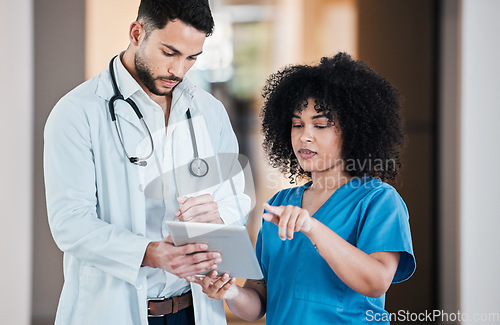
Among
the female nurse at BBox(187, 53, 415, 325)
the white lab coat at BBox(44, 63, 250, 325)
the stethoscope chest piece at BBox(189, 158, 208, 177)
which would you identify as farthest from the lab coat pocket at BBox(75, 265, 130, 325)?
the stethoscope chest piece at BBox(189, 158, 208, 177)

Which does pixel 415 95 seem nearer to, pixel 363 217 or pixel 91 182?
pixel 363 217

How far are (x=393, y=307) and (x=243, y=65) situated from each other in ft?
5.96

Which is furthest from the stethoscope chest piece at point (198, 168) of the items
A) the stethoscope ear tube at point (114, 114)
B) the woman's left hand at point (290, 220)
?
the woman's left hand at point (290, 220)

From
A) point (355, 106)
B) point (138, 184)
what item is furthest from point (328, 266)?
point (138, 184)

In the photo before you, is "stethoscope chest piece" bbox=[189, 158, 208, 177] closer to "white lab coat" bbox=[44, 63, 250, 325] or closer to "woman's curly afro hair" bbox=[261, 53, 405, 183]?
"white lab coat" bbox=[44, 63, 250, 325]

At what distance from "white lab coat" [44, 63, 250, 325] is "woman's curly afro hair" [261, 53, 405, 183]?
0.40 m

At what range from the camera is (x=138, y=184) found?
52.5 inches

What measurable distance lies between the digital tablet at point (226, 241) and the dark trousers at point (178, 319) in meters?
0.28

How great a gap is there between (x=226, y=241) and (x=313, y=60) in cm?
197

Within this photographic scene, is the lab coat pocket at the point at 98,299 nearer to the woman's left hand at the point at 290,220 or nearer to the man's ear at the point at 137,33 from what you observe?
the woman's left hand at the point at 290,220

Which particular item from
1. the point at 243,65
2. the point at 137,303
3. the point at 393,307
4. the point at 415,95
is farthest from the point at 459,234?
the point at 137,303

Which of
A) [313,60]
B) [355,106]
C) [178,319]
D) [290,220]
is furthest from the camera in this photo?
[313,60]

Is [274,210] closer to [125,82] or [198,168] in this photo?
[198,168]

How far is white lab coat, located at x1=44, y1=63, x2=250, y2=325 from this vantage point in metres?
1.26
